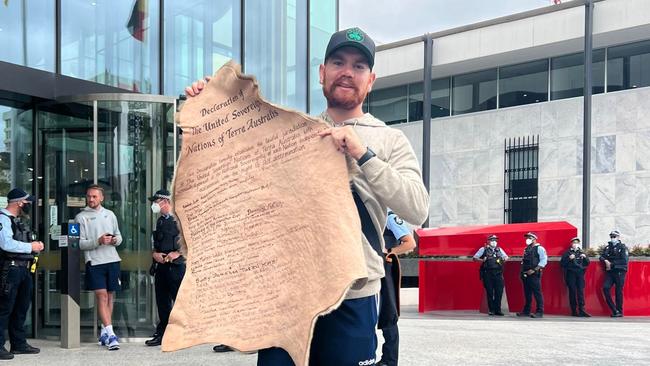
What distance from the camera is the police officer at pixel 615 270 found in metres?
13.9

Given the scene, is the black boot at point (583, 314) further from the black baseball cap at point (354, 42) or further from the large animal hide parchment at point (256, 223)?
the large animal hide parchment at point (256, 223)

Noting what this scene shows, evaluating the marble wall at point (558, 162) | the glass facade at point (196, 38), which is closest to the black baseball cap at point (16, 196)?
the glass facade at point (196, 38)

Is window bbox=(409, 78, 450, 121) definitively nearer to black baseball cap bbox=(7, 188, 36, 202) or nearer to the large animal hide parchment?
black baseball cap bbox=(7, 188, 36, 202)

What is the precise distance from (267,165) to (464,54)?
24.7m

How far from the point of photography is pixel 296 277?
2.01 m

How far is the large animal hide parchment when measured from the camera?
198cm

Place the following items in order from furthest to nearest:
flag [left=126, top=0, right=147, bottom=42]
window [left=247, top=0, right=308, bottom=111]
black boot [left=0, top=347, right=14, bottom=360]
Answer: window [left=247, top=0, right=308, bottom=111] → flag [left=126, top=0, right=147, bottom=42] → black boot [left=0, top=347, right=14, bottom=360]

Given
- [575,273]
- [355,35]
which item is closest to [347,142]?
[355,35]

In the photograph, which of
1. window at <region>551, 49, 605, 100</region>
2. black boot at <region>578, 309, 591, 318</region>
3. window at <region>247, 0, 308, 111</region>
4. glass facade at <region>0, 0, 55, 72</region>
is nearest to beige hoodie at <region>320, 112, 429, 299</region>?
glass facade at <region>0, 0, 55, 72</region>

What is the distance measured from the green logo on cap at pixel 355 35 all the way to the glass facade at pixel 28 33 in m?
7.00

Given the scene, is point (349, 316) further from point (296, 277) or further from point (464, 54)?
point (464, 54)

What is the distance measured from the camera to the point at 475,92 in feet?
89.0

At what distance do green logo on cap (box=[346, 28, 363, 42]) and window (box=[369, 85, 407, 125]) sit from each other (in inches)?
1081

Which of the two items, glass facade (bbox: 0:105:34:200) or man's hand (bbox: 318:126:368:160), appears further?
glass facade (bbox: 0:105:34:200)
